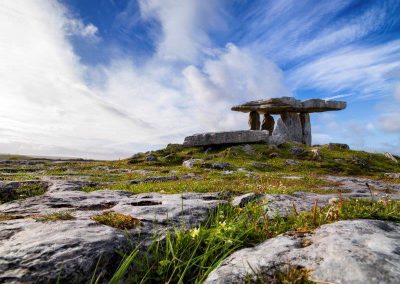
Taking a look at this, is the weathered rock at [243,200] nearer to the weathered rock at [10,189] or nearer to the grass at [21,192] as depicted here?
the grass at [21,192]

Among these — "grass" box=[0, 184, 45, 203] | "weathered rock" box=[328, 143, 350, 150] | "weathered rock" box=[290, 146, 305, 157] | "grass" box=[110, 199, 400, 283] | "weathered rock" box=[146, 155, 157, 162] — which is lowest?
"grass" box=[110, 199, 400, 283]

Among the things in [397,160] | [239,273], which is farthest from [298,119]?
[239,273]

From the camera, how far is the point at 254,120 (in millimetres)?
59156

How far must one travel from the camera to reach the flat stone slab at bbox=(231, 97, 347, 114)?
55750mm

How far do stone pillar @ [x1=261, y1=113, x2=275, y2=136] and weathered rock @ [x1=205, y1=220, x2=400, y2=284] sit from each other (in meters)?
53.9

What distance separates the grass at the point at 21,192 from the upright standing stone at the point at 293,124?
4825 cm

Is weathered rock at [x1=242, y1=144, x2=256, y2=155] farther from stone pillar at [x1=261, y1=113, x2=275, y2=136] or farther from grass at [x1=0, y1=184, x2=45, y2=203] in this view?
grass at [x1=0, y1=184, x2=45, y2=203]

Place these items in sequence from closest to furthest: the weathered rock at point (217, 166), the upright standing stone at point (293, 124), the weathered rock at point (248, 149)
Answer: the weathered rock at point (217, 166)
the weathered rock at point (248, 149)
the upright standing stone at point (293, 124)

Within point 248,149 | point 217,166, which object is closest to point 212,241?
point 217,166

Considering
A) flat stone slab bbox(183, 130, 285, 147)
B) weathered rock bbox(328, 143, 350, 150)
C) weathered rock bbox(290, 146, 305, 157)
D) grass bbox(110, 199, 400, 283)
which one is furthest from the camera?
weathered rock bbox(328, 143, 350, 150)

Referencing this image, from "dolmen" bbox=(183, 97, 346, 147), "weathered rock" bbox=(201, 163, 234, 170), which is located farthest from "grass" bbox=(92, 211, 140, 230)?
"dolmen" bbox=(183, 97, 346, 147)

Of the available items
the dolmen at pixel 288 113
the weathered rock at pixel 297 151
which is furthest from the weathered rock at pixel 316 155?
the dolmen at pixel 288 113

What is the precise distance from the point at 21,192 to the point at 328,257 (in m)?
11.3

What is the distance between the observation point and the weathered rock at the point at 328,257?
4.05 m
